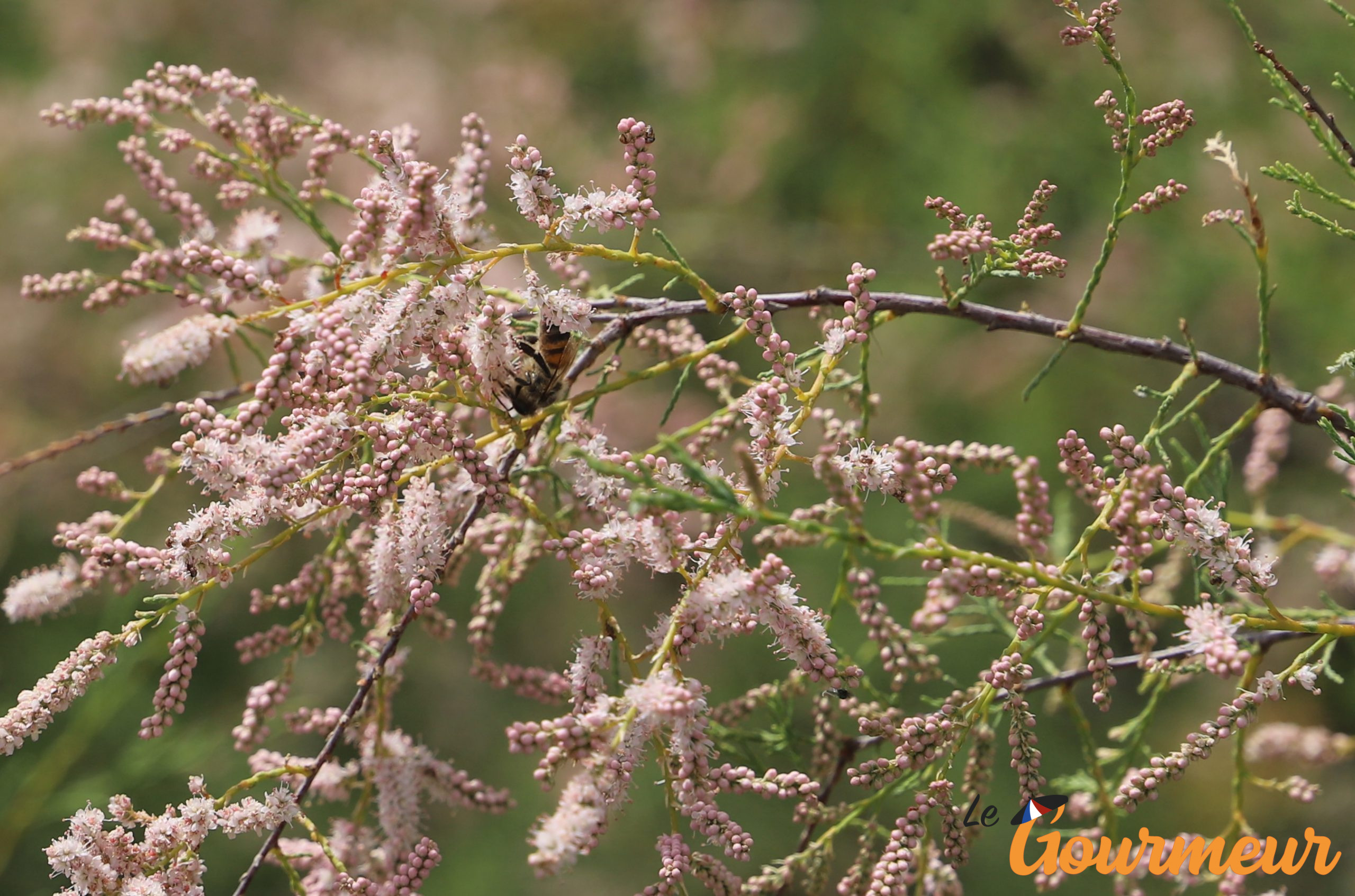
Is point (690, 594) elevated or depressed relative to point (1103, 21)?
depressed

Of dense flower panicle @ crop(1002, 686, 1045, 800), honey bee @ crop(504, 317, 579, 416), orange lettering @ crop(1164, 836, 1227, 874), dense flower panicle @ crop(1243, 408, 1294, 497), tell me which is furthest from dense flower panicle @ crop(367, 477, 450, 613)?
dense flower panicle @ crop(1243, 408, 1294, 497)

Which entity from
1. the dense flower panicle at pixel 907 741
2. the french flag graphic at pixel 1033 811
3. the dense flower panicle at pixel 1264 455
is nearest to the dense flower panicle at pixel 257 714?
the dense flower panicle at pixel 907 741

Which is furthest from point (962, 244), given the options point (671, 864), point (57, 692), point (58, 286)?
point (58, 286)

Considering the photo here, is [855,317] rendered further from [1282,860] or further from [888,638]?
[1282,860]

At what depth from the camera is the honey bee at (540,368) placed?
2.25 ft

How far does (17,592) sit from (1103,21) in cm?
100

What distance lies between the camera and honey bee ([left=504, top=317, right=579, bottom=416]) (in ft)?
2.25

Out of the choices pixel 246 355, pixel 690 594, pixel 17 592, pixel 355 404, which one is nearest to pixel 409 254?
pixel 355 404

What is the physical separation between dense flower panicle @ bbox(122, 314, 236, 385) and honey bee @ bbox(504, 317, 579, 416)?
0.28m

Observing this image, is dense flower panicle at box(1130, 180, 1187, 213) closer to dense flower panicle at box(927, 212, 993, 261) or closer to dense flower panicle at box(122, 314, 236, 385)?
dense flower panicle at box(927, 212, 993, 261)

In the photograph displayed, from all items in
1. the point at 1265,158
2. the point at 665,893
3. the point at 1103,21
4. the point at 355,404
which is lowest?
the point at 665,893

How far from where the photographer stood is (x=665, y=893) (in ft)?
2.01

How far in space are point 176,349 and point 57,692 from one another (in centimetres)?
30

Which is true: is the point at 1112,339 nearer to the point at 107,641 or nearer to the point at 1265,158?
the point at 107,641
